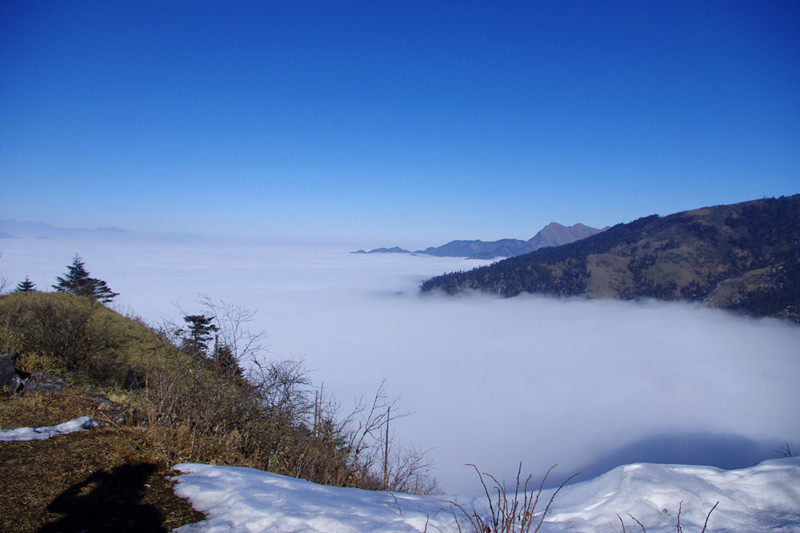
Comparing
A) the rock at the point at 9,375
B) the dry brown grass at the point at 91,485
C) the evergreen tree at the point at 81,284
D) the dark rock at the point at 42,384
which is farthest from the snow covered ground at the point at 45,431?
the evergreen tree at the point at 81,284

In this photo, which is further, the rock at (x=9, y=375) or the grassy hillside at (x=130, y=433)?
the rock at (x=9, y=375)

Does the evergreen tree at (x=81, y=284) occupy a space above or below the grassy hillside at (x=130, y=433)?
above

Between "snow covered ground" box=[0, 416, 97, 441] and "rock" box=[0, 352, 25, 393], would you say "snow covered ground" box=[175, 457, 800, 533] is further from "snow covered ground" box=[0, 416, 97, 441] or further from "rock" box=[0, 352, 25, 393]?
"rock" box=[0, 352, 25, 393]

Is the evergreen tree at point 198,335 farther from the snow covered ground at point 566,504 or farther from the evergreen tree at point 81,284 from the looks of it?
the evergreen tree at point 81,284

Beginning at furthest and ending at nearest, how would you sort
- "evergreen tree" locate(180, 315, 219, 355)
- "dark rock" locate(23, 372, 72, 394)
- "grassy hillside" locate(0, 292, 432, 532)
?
"evergreen tree" locate(180, 315, 219, 355) → "dark rock" locate(23, 372, 72, 394) → "grassy hillside" locate(0, 292, 432, 532)

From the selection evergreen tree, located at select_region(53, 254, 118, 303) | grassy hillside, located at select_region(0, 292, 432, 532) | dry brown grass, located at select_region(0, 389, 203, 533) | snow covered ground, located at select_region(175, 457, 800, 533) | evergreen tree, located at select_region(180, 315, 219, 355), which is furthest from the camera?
evergreen tree, located at select_region(53, 254, 118, 303)

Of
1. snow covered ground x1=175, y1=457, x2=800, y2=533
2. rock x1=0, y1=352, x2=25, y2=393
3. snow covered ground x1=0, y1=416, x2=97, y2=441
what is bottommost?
snow covered ground x1=175, y1=457, x2=800, y2=533

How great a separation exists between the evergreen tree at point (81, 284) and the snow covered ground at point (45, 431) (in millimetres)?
31240

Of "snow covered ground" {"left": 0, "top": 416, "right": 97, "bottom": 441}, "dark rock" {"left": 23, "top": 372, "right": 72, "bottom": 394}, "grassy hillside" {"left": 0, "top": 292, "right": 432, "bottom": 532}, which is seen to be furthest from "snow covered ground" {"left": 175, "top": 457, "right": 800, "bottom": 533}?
"dark rock" {"left": 23, "top": 372, "right": 72, "bottom": 394}

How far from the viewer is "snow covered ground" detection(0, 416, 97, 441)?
4.55 m

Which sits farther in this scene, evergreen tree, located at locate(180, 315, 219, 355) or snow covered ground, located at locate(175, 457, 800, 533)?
evergreen tree, located at locate(180, 315, 219, 355)

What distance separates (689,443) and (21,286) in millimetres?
150546

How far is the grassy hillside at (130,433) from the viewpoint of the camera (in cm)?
360

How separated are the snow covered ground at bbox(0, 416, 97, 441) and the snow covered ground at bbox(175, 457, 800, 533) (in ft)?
5.85
